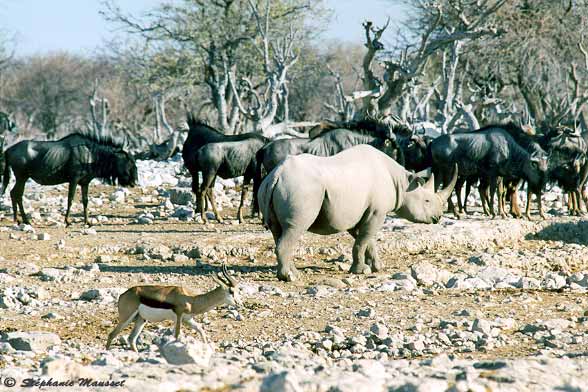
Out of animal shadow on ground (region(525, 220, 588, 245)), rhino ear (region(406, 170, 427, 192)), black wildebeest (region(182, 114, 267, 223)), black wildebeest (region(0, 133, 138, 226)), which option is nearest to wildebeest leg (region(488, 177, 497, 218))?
animal shadow on ground (region(525, 220, 588, 245))

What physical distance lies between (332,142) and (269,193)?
4050 mm

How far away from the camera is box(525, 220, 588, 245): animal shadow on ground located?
1614 centimetres

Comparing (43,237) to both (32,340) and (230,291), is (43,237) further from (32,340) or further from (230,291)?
(230,291)

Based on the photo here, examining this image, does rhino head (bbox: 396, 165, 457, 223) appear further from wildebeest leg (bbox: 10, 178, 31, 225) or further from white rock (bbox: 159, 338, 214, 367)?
wildebeest leg (bbox: 10, 178, 31, 225)

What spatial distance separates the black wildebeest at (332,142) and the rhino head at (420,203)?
261 centimetres

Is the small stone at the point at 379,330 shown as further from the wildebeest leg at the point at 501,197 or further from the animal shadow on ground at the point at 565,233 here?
the wildebeest leg at the point at 501,197

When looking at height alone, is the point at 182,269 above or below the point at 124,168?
below

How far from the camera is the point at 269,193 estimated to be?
11281mm

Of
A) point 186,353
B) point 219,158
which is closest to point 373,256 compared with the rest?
point 219,158

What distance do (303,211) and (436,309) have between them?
2125mm

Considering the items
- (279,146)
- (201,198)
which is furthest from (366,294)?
(201,198)

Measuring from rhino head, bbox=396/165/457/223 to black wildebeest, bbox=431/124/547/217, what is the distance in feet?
17.5

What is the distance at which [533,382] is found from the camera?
566cm

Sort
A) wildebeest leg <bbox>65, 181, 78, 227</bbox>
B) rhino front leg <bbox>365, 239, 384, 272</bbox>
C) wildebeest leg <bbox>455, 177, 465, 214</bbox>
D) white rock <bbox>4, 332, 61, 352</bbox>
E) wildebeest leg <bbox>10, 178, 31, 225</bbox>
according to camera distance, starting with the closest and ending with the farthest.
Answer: white rock <bbox>4, 332, 61, 352</bbox> < rhino front leg <bbox>365, 239, 384, 272</bbox> < wildebeest leg <bbox>65, 181, 78, 227</bbox> < wildebeest leg <bbox>10, 178, 31, 225</bbox> < wildebeest leg <bbox>455, 177, 465, 214</bbox>
